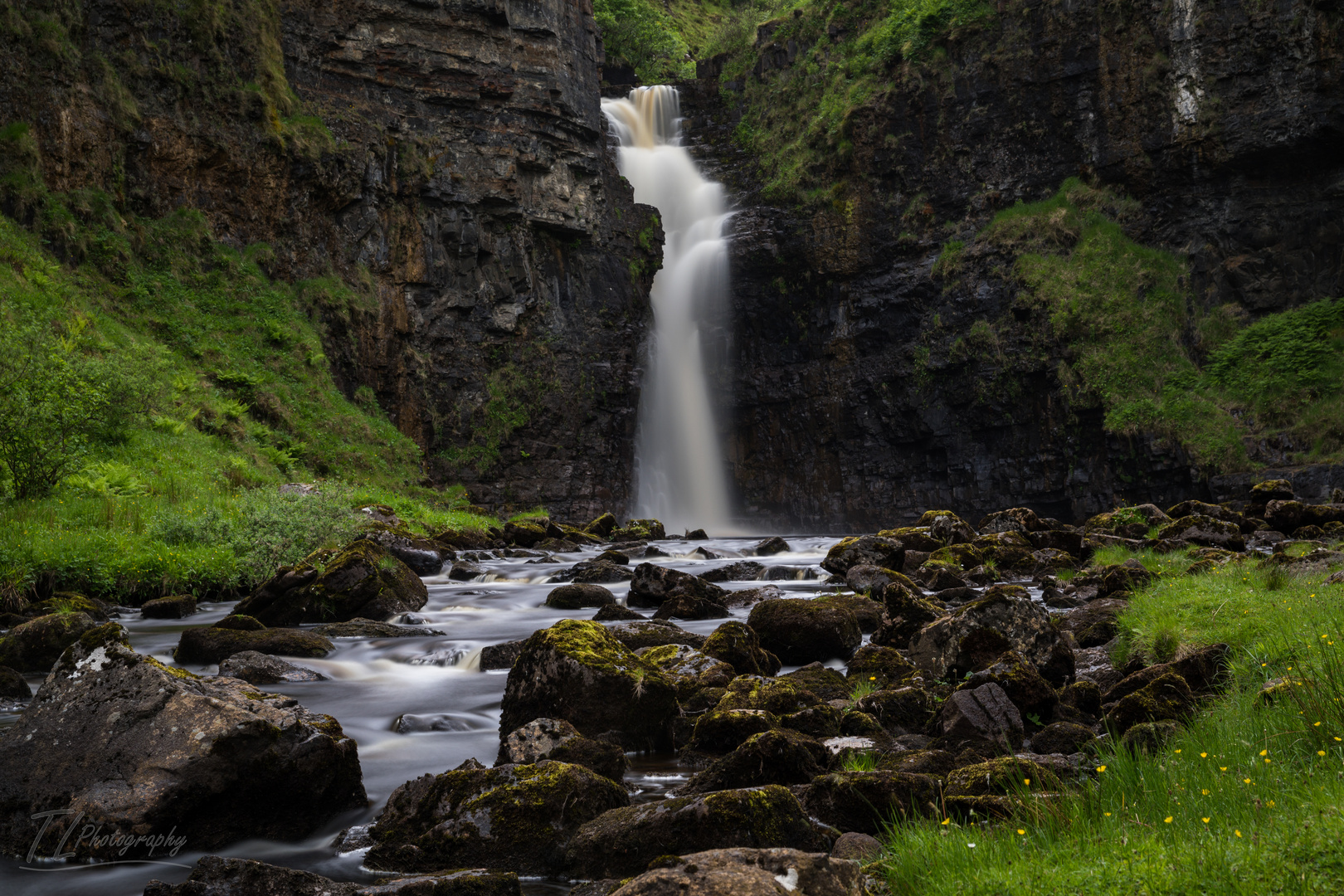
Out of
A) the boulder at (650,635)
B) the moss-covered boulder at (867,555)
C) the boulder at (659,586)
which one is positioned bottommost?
the moss-covered boulder at (867,555)

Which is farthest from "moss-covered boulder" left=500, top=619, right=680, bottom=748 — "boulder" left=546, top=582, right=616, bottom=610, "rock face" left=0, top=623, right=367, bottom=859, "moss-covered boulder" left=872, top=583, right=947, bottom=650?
"boulder" left=546, top=582, right=616, bottom=610

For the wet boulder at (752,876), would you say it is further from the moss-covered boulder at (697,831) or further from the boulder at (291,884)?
the boulder at (291,884)

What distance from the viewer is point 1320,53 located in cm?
3412

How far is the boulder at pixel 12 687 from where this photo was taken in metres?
7.64

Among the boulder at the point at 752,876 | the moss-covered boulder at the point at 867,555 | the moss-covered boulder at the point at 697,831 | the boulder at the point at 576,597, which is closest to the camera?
the boulder at the point at 752,876

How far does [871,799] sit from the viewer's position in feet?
16.3

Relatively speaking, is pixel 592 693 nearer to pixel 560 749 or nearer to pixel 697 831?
pixel 560 749

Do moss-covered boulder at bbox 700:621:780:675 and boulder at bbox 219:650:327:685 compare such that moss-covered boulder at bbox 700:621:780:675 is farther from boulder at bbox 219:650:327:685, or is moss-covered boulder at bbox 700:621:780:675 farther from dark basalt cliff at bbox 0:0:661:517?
dark basalt cliff at bbox 0:0:661:517

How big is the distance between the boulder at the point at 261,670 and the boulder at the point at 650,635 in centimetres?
328

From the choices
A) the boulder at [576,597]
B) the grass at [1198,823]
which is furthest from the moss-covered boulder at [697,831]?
the boulder at [576,597]

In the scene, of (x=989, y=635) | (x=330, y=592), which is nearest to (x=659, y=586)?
(x=330, y=592)

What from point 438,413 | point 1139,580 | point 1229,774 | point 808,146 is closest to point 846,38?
point 808,146

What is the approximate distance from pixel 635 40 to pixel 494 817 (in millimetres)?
56726

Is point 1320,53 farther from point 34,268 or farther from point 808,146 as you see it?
point 34,268
